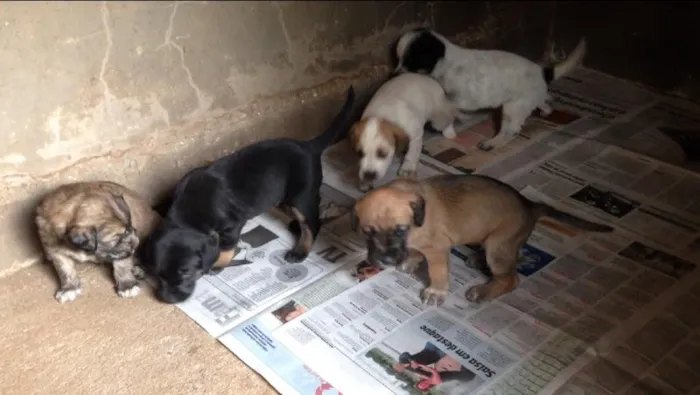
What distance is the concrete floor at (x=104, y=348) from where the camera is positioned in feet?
5.00

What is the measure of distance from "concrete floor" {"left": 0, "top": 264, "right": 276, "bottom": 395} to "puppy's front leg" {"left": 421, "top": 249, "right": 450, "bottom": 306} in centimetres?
45

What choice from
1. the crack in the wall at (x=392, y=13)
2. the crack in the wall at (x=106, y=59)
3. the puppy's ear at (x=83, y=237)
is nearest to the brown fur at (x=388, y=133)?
the crack in the wall at (x=392, y=13)

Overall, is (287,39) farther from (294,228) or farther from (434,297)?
(434,297)

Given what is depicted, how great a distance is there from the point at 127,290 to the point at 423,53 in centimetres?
124

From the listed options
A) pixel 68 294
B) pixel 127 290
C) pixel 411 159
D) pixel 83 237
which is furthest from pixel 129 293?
pixel 411 159

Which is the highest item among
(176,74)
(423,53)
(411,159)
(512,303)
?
(176,74)

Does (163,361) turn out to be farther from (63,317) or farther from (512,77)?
(512,77)

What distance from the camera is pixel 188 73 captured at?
1.99m

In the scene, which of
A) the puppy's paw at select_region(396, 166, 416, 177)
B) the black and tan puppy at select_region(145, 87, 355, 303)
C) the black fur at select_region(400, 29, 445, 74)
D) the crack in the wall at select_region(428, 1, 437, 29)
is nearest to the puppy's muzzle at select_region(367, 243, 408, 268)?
the black and tan puppy at select_region(145, 87, 355, 303)

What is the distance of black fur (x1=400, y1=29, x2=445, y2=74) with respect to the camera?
2373 millimetres

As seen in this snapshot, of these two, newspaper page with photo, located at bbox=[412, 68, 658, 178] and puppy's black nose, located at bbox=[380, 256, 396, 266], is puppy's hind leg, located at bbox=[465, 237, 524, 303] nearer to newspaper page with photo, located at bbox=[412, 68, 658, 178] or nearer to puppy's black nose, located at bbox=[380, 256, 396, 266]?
puppy's black nose, located at bbox=[380, 256, 396, 266]

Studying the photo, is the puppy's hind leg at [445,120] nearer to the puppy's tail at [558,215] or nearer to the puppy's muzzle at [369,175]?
the puppy's muzzle at [369,175]

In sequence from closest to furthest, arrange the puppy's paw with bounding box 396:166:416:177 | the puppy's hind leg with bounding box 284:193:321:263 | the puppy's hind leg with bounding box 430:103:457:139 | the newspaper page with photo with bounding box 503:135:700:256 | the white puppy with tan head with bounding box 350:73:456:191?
the puppy's hind leg with bounding box 284:193:321:263
the newspaper page with photo with bounding box 503:135:700:256
the white puppy with tan head with bounding box 350:73:456:191
the puppy's paw with bounding box 396:166:416:177
the puppy's hind leg with bounding box 430:103:457:139

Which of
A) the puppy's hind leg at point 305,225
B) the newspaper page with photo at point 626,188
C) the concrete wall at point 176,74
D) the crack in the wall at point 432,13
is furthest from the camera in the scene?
the crack in the wall at point 432,13
